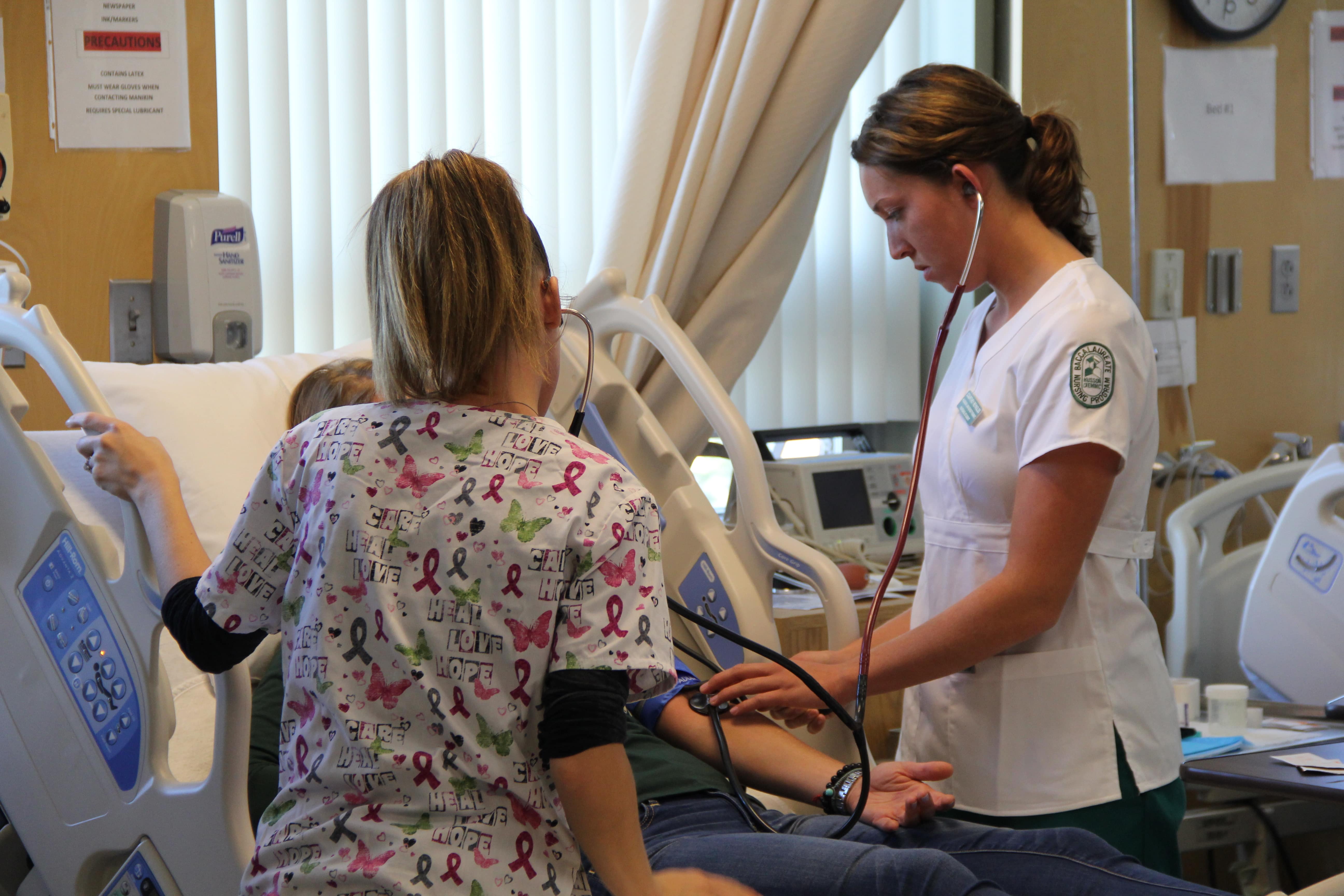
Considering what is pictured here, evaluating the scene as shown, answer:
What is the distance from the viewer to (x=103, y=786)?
1.34 m

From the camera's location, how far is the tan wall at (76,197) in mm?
1909

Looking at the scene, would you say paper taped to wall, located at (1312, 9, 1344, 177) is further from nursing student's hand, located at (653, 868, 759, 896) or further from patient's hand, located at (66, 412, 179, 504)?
patient's hand, located at (66, 412, 179, 504)

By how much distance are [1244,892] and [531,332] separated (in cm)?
200

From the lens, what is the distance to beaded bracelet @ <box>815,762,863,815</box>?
4.54 feet

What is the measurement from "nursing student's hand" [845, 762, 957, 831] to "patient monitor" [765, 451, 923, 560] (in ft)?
4.16

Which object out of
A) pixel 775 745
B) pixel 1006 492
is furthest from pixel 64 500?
pixel 1006 492

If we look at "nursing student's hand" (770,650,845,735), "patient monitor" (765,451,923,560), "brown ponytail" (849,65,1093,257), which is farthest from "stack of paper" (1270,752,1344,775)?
"patient monitor" (765,451,923,560)

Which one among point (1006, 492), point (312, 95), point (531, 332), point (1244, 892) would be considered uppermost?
point (312, 95)

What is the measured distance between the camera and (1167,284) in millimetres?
3023

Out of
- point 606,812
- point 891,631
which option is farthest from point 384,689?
point 891,631

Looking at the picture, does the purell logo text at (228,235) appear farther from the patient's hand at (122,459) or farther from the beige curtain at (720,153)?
the patient's hand at (122,459)

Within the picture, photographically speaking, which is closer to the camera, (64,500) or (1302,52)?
(64,500)

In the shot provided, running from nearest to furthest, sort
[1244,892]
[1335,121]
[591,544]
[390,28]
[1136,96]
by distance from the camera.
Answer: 1. [591,544]
2. [1244,892]
3. [390,28]
4. [1136,96]
5. [1335,121]

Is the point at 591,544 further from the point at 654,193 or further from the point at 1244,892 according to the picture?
the point at 1244,892
